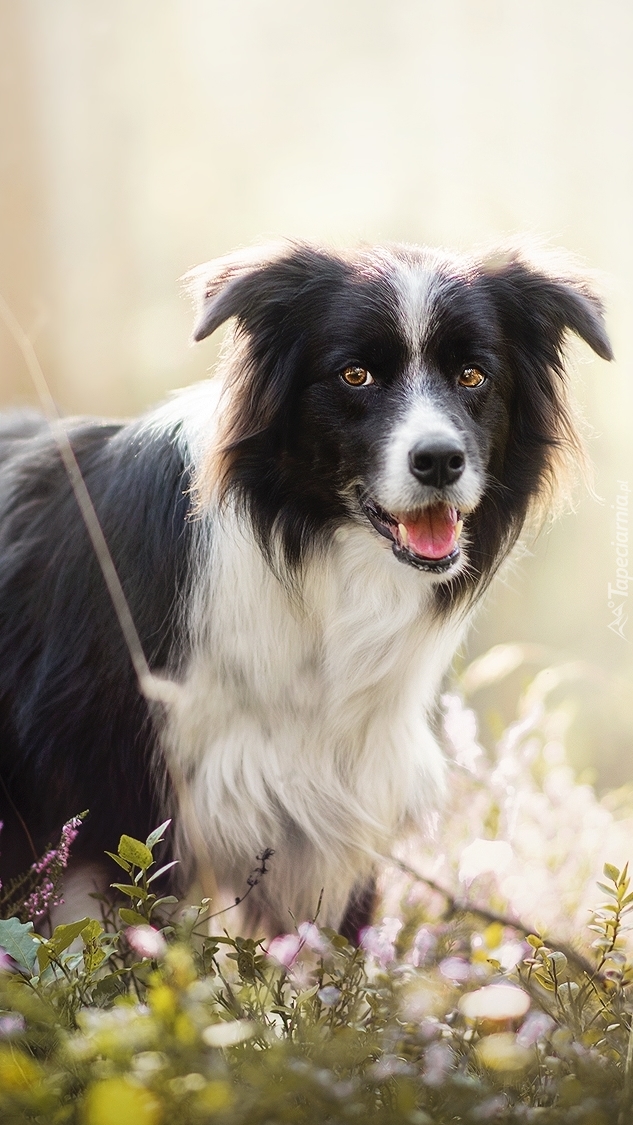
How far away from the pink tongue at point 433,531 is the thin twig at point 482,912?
694 millimetres

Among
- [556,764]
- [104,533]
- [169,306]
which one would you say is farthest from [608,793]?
[169,306]

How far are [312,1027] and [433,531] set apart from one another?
0.89 meters

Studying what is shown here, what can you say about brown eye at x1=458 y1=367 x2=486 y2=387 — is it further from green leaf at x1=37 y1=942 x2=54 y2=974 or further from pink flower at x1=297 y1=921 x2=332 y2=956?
green leaf at x1=37 y1=942 x2=54 y2=974

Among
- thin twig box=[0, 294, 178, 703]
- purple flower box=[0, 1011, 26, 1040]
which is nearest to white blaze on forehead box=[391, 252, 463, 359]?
thin twig box=[0, 294, 178, 703]

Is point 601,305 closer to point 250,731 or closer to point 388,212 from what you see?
point 388,212

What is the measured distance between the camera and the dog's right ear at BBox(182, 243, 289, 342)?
5.89 ft

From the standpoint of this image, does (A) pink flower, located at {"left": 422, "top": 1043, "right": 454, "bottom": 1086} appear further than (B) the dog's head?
No

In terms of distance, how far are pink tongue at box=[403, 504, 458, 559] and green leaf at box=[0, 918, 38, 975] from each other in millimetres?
919

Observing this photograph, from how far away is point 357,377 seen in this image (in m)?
1.86

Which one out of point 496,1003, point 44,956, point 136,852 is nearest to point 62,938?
point 44,956

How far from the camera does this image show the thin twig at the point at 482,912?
179 centimetres

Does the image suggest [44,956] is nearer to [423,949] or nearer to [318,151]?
[423,949]

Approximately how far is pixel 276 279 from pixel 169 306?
1.29 feet

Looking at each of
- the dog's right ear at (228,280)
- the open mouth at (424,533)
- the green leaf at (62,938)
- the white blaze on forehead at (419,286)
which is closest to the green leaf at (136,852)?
the green leaf at (62,938)
